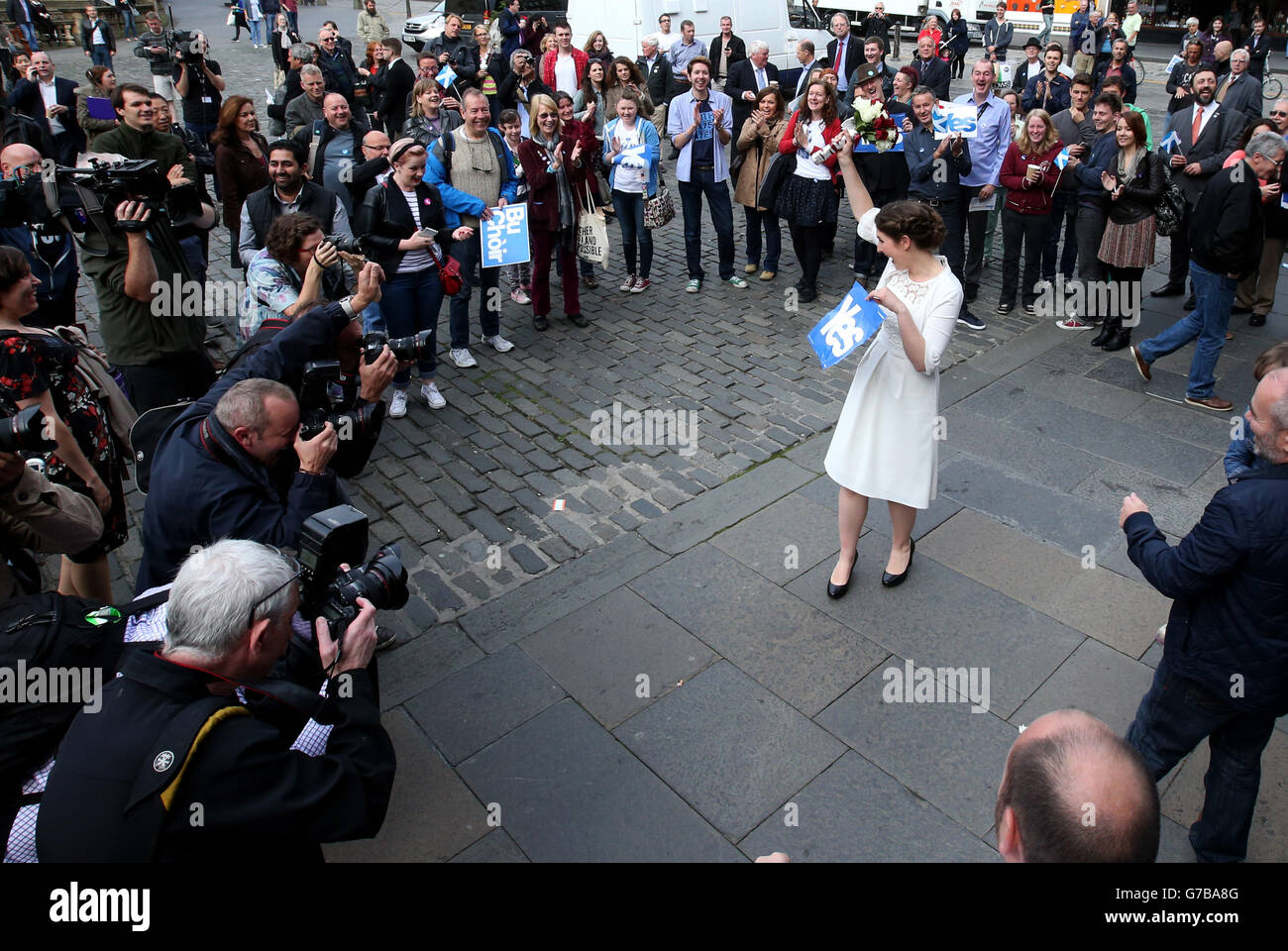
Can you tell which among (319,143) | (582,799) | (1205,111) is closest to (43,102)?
(319,143)

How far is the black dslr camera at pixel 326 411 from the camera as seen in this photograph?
142 inches

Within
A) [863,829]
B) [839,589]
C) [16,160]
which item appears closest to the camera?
[863,829]

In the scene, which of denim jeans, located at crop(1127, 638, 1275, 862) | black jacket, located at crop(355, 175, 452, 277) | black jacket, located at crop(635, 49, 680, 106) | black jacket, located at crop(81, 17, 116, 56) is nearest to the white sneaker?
black jacket, located at crop(355, 175, 452, 277)

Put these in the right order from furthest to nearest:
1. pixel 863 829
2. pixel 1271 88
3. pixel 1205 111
A: 1. pixel 1271 88
2. pixel 1205 111
3. pixel 863 829

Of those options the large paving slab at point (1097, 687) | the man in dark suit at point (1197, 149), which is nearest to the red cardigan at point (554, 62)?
the man in dark suit at point (1197, 149)

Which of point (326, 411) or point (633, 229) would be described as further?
point (633, 229)

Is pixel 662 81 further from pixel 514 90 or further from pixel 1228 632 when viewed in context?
pixel 1228 632

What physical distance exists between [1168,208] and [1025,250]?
1278 mm

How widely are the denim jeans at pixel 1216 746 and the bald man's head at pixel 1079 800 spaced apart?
1595 mm

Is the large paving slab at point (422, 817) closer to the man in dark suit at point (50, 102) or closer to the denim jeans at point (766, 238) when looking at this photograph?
the denim jeans at point (766, 238)

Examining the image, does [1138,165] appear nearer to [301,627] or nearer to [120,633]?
[301,627]

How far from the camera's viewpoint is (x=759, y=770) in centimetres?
373

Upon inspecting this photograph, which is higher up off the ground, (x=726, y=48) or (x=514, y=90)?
(x=726, y=48)

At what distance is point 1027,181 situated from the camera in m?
7.95
